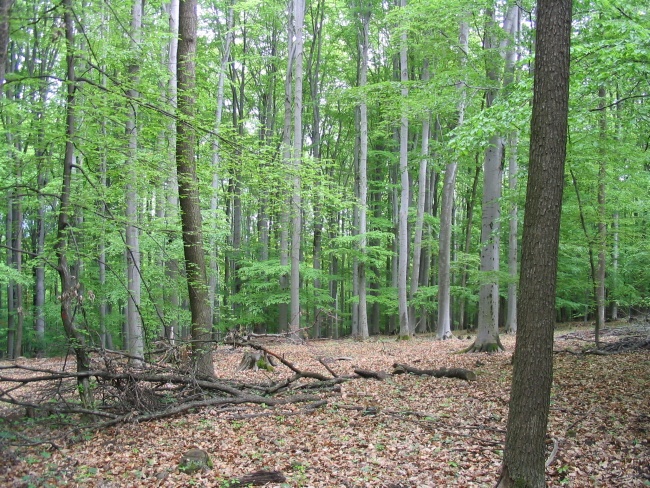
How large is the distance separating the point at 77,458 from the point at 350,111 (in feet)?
71.0

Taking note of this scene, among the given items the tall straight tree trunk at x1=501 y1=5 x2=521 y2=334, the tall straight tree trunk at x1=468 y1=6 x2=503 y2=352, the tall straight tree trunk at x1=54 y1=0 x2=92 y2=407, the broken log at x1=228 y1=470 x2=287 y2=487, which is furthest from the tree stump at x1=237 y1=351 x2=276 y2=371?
the broken log at x1=228 y1=470 x2=287 y2=487

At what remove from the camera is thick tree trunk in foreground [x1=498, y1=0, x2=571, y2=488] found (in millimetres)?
3717

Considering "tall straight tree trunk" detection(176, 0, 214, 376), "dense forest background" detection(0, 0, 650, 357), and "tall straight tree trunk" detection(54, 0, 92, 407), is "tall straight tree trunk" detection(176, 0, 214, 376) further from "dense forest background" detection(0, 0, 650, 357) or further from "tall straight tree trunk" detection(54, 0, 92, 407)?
"tall straight tree trunk" detection(54, 0, 92, 407)

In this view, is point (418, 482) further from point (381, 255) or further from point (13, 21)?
point (381, 255)

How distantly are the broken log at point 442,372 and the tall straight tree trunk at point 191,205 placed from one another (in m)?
3.72

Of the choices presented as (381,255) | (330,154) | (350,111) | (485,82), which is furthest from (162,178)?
(330,154)

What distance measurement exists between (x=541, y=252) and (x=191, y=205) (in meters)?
6.44

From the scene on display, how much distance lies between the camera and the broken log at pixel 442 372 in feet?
27.9

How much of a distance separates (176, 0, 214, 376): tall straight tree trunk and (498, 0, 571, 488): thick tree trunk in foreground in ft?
18.3

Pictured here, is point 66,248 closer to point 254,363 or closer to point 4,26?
point 4,26

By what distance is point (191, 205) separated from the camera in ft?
28.3

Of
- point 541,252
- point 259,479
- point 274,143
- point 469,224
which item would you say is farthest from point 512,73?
point 469,224

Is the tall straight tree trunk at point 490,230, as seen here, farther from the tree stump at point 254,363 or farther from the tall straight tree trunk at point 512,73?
the tree stump at point 254,363

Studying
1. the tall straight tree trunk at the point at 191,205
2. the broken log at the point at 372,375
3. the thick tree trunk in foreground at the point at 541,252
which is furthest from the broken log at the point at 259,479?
the broken log at the point at 372,375
